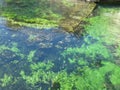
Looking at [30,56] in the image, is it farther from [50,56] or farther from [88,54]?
[88,54]

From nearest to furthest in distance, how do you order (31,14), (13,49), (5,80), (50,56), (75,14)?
(5,80) → (50,56) → (13,49) → (31,14) → (75,14)

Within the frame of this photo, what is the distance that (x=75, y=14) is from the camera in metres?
10.9

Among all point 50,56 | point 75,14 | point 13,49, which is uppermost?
point 75,14

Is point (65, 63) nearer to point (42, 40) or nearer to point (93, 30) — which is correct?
point (42, 40)

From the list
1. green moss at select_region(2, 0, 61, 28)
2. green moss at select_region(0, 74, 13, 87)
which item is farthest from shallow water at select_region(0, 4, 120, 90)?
green moss at select_region(2, 0, 61, 28)

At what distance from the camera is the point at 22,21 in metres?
9.99

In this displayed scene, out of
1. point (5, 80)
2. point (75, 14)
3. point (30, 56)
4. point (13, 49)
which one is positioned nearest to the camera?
point (5, 80)

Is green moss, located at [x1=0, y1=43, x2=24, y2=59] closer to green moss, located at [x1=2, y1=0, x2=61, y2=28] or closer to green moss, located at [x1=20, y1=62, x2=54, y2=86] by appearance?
green moss, located at [x1=20, y1=62, x2=54, y2=86]

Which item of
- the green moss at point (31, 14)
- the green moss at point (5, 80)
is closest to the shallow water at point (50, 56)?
the green moss at point (5, 80)

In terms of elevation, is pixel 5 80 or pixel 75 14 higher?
pixel 75 14

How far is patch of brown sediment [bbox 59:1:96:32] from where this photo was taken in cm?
974

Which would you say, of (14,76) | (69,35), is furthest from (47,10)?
(14,76)

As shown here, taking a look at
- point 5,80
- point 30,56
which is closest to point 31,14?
point 30,56

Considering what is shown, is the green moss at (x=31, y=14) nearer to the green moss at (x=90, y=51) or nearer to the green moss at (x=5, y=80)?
the green moss at (x=90, y=51)
